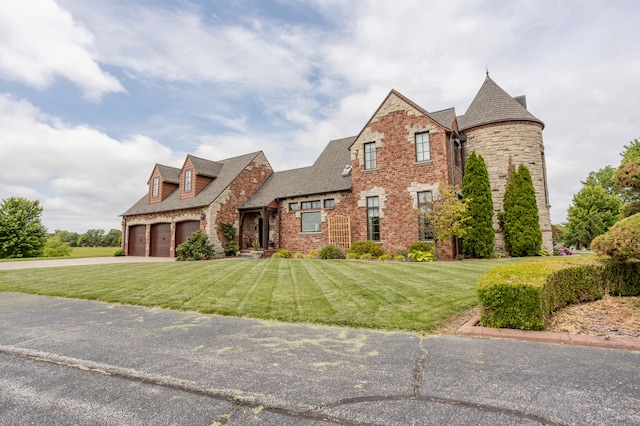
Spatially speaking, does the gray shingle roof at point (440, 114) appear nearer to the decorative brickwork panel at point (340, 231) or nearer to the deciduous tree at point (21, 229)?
the decorative brickwork panel at point (340, 231)

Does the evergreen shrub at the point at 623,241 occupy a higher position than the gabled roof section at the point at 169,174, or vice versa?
Answer: the gabled roof section at the point at 169,174

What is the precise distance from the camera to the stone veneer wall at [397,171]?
15.8 meters

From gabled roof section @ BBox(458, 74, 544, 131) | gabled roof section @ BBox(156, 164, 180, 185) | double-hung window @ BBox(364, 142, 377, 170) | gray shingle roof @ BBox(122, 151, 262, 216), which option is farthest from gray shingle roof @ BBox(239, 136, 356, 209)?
gabled roof section @ BBox(156, 164, 180, 185)

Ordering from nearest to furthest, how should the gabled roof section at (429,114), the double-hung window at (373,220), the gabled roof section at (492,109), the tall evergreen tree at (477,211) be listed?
the tall evergreen tree at (477,211) < the gabled roof section at (429,114) < the double-hung window at (373,220) < the gabled roof section at (492,109)

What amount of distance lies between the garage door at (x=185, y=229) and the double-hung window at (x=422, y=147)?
15543 millimetres

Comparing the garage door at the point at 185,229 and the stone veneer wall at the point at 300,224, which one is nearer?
the stone veneer wall at the point at 300,224

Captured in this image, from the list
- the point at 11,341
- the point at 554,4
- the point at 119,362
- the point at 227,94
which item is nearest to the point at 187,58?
the point at 227,94

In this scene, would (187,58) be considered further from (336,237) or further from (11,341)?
(336,237)

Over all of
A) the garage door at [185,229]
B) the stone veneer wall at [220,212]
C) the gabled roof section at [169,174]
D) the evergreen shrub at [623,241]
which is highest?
the gabled roof section at [169,174]

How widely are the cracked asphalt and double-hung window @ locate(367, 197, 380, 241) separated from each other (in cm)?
1282

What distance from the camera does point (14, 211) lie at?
88.2 feet

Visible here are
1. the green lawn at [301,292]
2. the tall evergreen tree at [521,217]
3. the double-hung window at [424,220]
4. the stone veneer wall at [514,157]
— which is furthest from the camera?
the stone veneer wall at [514,157]

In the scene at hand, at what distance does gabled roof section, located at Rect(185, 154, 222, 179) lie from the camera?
78.4 ft

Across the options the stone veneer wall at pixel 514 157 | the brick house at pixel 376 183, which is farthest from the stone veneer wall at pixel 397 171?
the stone veneer wall at pixel 514 157
